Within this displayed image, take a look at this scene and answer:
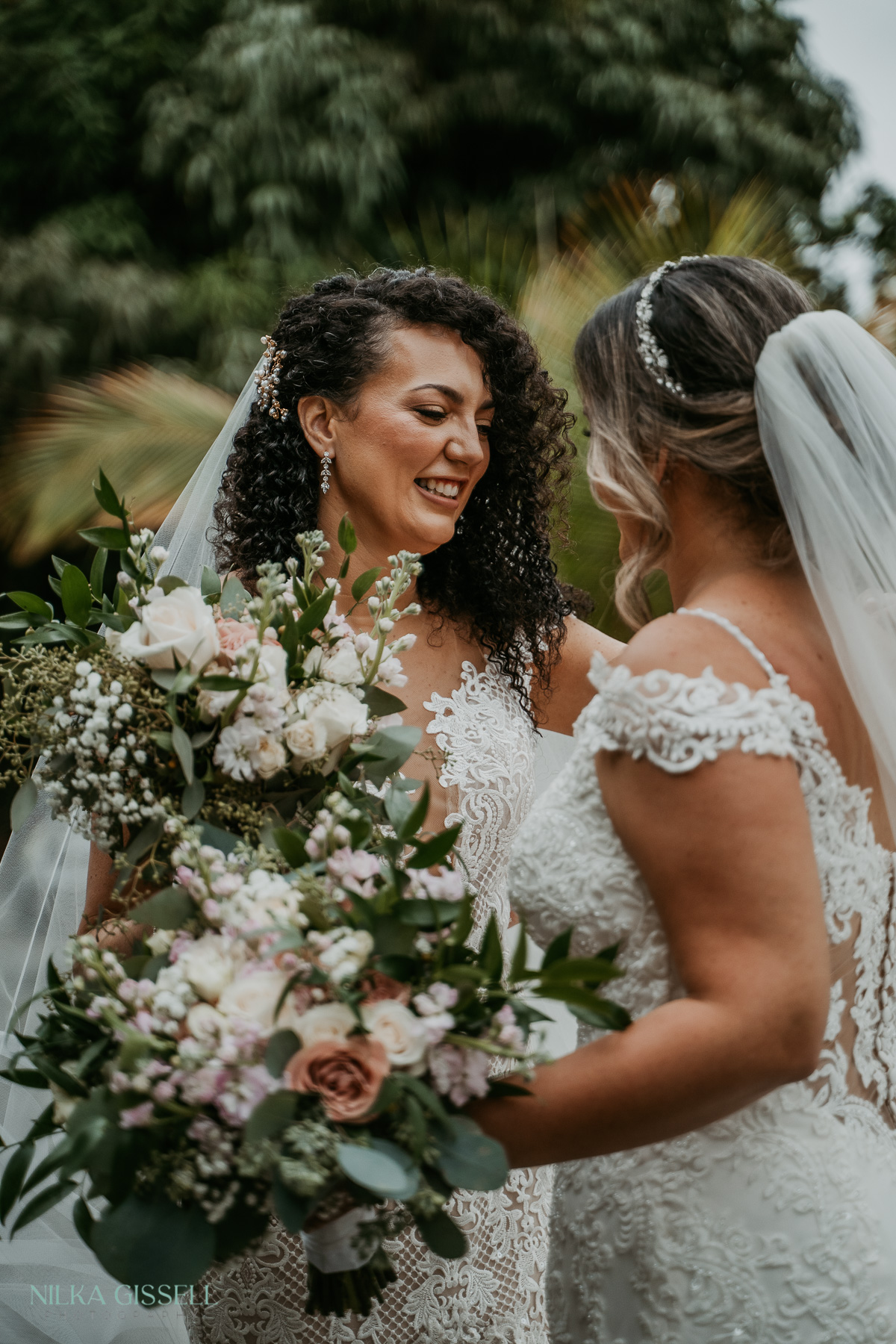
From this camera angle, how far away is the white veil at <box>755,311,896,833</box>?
175 cm

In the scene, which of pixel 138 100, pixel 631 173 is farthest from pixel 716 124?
pixel 138 100

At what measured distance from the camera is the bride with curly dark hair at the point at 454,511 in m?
2.79

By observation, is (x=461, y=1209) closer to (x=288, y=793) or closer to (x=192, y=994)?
(x=288, y=793)

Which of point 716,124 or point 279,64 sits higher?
point 716,124

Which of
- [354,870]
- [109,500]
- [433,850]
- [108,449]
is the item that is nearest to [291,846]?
[354,870]

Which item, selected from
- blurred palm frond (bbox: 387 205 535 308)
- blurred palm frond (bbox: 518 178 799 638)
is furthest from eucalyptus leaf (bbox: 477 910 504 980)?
blurred palm frond (bbox: 387 205 535 308)

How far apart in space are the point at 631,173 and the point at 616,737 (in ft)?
28.0

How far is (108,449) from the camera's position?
285 inches

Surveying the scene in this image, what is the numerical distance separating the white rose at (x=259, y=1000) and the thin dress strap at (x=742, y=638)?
77cm

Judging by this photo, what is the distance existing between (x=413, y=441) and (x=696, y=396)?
47.7 inches

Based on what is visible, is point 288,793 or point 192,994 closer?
point 192,994

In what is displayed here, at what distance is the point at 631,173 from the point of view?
9.18m

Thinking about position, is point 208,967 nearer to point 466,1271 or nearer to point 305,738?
point 305,738

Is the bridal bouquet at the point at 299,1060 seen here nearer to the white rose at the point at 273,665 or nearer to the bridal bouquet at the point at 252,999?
the bridal bouquet at the point at 252,999
